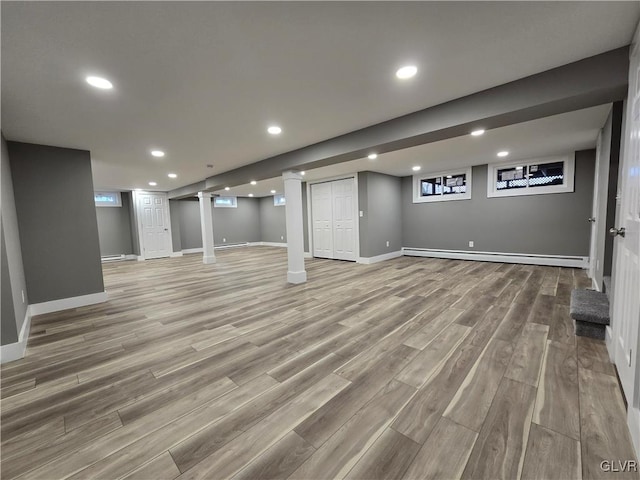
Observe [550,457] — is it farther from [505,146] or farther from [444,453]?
[505,146]

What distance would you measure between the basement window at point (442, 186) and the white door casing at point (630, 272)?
474cm

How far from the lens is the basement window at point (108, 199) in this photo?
837 cm

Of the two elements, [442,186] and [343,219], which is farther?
[343,219]

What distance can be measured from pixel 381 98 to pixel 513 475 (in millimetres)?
2789

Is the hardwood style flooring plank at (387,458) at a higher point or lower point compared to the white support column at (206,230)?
lower

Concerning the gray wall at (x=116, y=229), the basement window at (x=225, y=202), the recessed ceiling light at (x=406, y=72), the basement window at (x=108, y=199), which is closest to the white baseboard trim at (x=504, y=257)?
the recessed ceiling light at (x=406, y=72)

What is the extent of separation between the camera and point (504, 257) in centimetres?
597

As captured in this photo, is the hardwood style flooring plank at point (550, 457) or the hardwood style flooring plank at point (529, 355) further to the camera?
the hardwood style flooring plank at point (529, 355)

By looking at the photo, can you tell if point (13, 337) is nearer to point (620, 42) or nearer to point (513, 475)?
point (513, 475)

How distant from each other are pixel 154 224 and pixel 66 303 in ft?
18.5

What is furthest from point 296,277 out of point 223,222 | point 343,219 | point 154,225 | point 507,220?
point 223,222

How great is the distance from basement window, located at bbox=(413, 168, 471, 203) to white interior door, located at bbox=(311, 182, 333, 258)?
2.45 meters

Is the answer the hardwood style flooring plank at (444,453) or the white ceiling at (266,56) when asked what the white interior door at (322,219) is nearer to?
the white ceiling at (266,56)

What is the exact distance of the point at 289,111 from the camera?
9.04 ft
